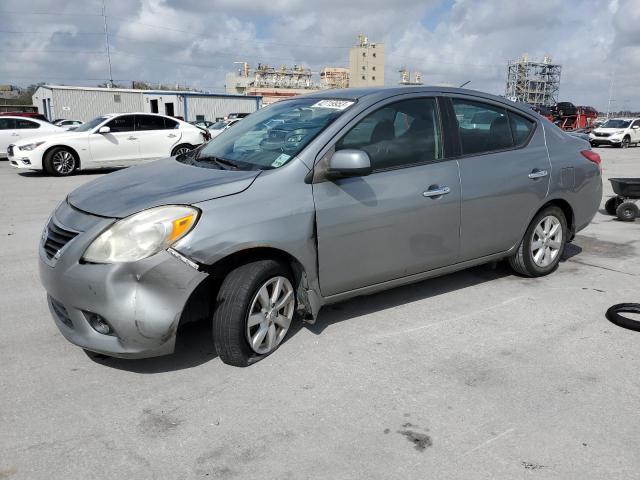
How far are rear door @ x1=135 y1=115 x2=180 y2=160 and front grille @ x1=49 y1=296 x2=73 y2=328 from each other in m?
11.4

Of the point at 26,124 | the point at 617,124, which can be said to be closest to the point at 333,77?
the point at 617,124

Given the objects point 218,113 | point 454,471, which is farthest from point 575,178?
point 218,113

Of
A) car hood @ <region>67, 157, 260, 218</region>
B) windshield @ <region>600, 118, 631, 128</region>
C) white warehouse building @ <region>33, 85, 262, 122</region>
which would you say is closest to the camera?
car hood @ <region>67, 157, 260, 218</region>

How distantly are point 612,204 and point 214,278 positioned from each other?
23.7 feet

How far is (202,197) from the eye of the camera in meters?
3.15

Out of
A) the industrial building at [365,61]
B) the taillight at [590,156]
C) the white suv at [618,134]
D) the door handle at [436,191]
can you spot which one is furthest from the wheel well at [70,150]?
the industrial building at [365,61]

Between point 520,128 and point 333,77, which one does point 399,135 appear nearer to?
point 520,128

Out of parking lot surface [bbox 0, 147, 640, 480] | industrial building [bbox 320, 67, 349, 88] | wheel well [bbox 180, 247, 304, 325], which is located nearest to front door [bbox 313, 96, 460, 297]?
wheel well [bbox 180, 247, 304, 325]

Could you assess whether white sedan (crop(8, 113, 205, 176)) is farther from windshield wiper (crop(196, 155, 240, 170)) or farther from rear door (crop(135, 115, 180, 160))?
windshield wiper (crop(196, 155, 240, 170))

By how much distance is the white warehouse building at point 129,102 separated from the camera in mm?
46156

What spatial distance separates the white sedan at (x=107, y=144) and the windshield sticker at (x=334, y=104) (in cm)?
1091

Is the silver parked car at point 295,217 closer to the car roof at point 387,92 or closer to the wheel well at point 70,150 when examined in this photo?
the car roof at point 387,92

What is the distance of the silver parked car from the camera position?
118 inches

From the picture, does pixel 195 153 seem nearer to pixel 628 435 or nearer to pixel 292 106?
pixel 292 106
